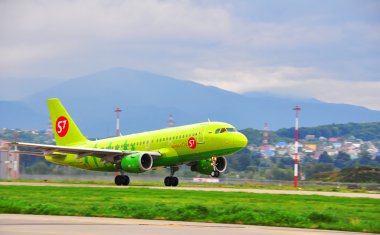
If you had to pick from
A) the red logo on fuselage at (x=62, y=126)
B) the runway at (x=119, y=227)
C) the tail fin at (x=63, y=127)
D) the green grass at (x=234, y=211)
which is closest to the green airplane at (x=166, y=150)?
the tail fin at (x=63, y=127)

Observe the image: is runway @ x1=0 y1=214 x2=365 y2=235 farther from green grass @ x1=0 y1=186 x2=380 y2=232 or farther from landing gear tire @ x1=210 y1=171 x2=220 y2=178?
landing gear tire @ x1=210 y1=171 x2=220 y2=178

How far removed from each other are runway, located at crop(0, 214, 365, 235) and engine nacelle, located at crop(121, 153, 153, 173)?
98.5 feet

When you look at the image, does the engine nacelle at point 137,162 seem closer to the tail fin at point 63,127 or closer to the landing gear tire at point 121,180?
the landing gear tire at point 121,180

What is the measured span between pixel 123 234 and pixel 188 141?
3586 centimetres

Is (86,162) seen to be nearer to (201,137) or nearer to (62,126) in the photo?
(62,126)

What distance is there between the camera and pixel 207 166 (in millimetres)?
60562

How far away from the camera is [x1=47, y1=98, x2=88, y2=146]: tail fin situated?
68.6 meters

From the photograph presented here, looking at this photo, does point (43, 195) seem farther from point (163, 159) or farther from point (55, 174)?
point (55, 174)

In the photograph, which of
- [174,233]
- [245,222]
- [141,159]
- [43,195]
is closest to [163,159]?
[141,159]

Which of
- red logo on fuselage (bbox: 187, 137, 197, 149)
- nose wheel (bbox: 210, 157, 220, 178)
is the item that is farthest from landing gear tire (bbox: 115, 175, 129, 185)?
nose wheel (bbox: 210, 157, 220, 178)

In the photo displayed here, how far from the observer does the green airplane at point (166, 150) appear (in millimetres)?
56375

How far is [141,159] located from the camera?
57.3 m

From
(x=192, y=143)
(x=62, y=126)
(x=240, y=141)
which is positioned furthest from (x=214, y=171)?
(x=62, y=126)

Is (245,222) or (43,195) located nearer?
(245,222)
